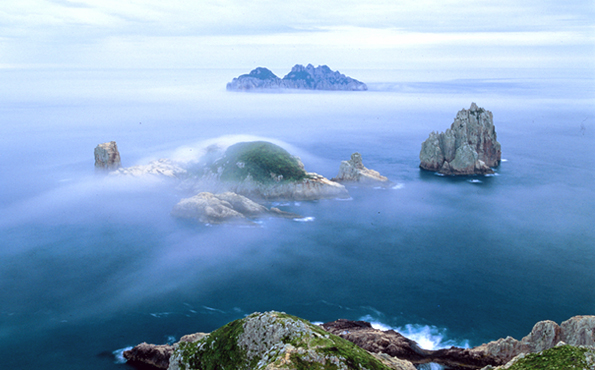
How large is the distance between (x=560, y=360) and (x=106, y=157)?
18341 centimetres

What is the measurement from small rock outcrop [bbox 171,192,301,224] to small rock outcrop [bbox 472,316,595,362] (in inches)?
3301

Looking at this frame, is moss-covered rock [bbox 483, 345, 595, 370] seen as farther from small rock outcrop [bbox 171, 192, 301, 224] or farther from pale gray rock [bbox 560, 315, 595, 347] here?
small rock outcrop [bbox 171, 192, 301, 224]

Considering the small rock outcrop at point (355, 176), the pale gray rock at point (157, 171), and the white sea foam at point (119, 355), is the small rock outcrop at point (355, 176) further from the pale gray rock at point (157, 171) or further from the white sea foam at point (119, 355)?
the white sea foam at point (119, 355)

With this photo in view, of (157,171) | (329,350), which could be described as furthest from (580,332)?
(157,171)

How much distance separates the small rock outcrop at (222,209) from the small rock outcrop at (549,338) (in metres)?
83.9

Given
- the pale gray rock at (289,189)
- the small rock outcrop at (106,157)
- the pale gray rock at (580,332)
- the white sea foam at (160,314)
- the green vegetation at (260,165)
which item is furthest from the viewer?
the small rock outcrop at (106,157)

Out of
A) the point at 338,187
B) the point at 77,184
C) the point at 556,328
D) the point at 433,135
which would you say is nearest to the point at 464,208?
the point at 338,187

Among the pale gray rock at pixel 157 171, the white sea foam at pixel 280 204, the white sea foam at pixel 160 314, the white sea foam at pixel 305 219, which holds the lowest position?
the white sea foam at pixel 160 314

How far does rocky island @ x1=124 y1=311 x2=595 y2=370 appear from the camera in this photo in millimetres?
41688

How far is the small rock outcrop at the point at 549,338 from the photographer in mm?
55344

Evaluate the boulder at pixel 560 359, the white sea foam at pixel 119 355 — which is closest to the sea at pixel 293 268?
the white sea foam at pixel 119 355

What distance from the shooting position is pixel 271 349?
4378 cm

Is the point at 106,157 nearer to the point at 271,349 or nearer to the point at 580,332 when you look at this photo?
the point at 271,349

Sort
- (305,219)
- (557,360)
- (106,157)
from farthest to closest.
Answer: (106,157)
(305,219)
(557,360)
